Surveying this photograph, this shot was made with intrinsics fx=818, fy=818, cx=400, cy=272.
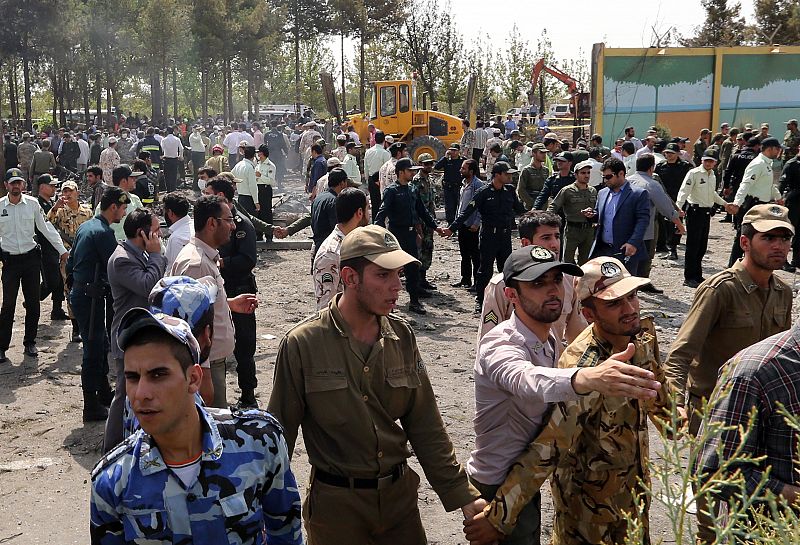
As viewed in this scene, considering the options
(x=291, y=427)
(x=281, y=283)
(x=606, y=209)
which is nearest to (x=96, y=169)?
(x=281, y=283)

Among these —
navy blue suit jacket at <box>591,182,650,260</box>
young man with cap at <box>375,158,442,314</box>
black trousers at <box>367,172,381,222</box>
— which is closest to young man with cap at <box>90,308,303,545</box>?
navy blue suit jacket at <box>591,182,650,260</box>

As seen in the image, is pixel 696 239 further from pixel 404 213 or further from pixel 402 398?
pixel 402 398

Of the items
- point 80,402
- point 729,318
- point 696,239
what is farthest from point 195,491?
point 696,239

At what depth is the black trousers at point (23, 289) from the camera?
8.49 m

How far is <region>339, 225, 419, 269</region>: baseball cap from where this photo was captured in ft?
10.4

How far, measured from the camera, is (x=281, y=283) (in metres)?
12.3

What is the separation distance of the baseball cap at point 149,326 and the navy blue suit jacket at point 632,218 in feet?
24.5

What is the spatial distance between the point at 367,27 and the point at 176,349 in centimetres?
4163

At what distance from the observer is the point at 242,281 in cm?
679

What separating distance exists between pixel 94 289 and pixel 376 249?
4247mm

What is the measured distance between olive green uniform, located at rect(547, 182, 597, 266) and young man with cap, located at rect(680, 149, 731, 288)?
→ 205 cm

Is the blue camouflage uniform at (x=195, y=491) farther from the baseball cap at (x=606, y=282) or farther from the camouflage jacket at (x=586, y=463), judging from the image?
the baseball cap at (x=606, y=282)

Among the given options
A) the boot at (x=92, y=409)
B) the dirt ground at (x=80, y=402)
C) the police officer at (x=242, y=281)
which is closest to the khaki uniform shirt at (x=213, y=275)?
the police officer at (x=242, y=281)

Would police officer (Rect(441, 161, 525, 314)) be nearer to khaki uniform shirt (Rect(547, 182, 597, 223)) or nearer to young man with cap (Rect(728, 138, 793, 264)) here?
khaki uniform shirt (Rect(547, 182, 597, 223))
